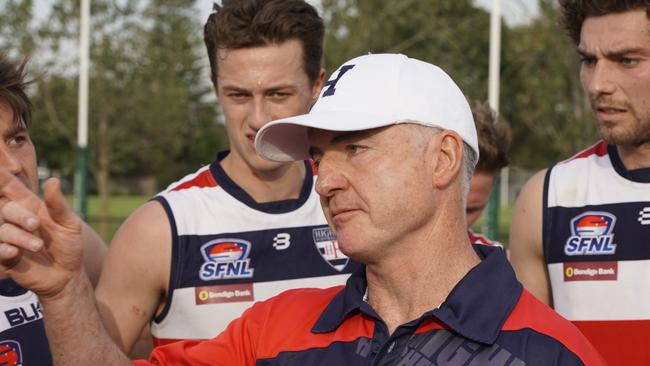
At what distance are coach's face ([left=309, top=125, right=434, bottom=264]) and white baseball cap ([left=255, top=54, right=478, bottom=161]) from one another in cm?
5

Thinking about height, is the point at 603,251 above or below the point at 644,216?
below

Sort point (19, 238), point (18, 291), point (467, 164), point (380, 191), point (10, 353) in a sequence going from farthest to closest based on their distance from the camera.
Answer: point (18, 291) → point (10, 353) → point (467, 164) → point (380, 191) → point (19, 238)

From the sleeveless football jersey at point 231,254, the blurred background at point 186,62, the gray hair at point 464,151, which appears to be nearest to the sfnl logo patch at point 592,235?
the sleeveless football jersey at point 231,254

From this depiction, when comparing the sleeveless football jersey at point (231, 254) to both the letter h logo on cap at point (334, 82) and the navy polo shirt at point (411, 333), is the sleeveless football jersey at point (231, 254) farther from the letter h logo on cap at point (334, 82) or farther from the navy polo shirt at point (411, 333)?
the letter h logo on cap at point (334, 82)

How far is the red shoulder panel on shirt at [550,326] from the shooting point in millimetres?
2547

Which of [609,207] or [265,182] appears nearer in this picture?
[609,207]

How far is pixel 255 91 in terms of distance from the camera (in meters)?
4.19

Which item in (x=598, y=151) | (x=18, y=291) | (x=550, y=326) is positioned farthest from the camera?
(x=598, y=151)

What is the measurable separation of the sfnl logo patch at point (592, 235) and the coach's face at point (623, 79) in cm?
33

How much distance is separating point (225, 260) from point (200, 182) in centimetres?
43

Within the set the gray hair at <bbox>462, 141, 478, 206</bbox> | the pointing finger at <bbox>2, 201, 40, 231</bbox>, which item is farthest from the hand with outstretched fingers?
the gray hair at <bbox>462, 141, 478, 206</bbox>

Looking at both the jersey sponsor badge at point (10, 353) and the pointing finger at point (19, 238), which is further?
the jersey sponsor badge at point (10, 353)

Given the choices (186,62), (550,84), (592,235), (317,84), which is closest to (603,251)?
(592,235)

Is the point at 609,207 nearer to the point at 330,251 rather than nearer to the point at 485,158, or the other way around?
the point at 330,251
